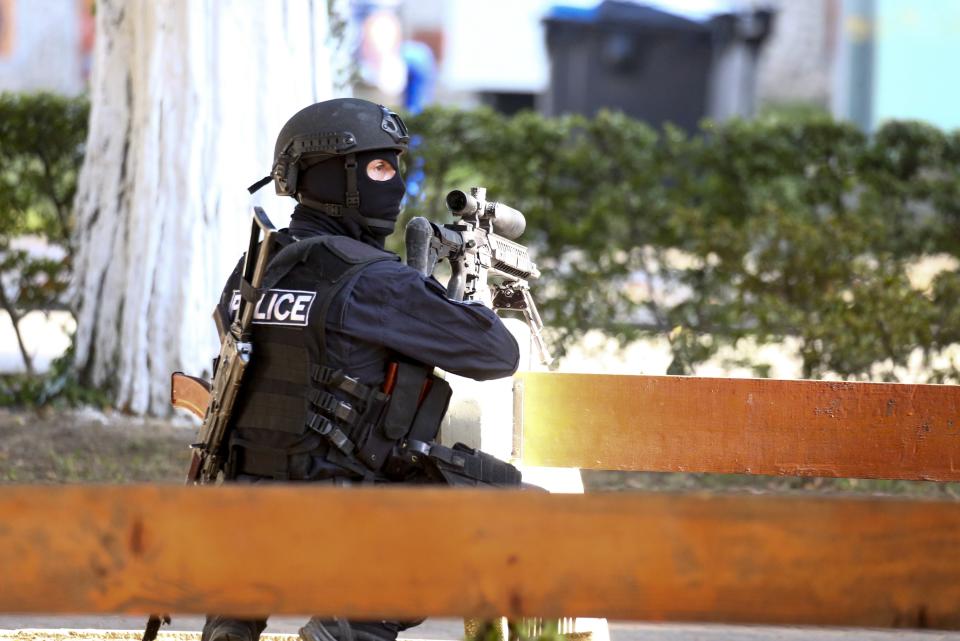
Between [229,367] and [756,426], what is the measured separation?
1.37m

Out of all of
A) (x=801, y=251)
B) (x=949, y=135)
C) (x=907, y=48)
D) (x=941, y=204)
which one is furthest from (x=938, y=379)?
(x=907, y=48)

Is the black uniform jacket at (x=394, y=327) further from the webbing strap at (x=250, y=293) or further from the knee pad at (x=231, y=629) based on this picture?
the knee pad at (x=231, y=629)

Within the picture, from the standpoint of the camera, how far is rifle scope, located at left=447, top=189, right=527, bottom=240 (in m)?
3.71

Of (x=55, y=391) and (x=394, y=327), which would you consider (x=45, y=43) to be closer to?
(x=55, y=391)

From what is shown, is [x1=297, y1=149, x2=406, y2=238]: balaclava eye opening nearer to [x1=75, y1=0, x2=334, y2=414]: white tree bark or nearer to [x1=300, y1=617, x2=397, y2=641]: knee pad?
[x1=300, y1=617, x2=397, y2=641]: knee pad

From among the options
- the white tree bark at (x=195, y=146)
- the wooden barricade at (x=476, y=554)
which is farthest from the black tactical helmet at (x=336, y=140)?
the white tree bark at (x=195, y=146)

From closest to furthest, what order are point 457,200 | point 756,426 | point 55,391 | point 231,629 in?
point 231,629
point 756,426
point 457,200
point 55,391

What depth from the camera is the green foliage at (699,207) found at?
7703 millimetres

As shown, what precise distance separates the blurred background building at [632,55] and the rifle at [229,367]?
13.8 metres

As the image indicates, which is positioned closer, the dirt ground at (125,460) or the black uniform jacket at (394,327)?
the black uniform jacket at (394,327)

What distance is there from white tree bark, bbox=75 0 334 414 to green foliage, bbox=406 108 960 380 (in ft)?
5.09

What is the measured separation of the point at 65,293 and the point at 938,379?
5075 mm

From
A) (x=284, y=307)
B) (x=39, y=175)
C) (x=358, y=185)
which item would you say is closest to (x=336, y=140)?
(x=358, y=185)

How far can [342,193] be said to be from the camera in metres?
3.35
